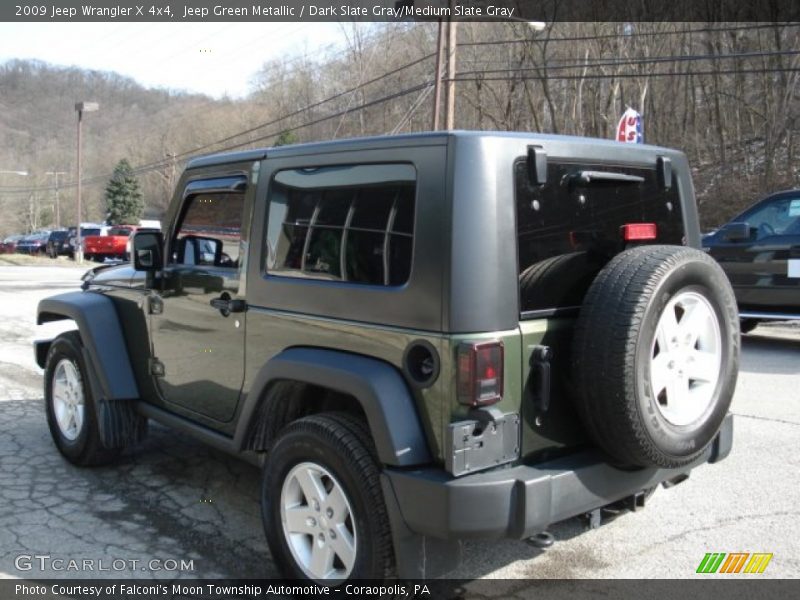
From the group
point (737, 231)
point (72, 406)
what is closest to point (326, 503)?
point (72, 406)

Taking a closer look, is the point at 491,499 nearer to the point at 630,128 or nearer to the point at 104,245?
the point at 630,128

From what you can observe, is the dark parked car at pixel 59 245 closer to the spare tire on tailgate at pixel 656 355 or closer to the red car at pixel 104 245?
the red car at pixel 104 245

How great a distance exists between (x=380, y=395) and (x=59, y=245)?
145 feet

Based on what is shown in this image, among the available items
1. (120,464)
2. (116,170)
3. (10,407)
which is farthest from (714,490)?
(116,170)

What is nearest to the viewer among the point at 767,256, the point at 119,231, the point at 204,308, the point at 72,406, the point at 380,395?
the point at 380,395

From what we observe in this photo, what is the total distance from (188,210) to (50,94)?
49211 millimetres

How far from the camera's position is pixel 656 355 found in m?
A: 2.85

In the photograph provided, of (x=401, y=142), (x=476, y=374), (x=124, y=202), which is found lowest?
(x=476, y=374)

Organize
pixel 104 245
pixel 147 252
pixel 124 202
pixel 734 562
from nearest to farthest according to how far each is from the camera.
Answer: pixel 734 562, pixel 147 252, pixel 104 245, pixel 124 202

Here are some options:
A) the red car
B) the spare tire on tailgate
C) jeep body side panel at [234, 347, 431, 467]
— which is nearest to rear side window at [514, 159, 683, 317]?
the spare tire on tailgate

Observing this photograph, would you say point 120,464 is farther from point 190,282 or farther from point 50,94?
point 50,94

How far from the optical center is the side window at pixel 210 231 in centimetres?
365

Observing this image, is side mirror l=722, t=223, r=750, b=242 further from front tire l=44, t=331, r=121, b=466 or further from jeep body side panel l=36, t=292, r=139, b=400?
front tire l=44, t=331, r=121, b=466

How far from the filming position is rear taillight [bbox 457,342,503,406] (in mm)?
2529
